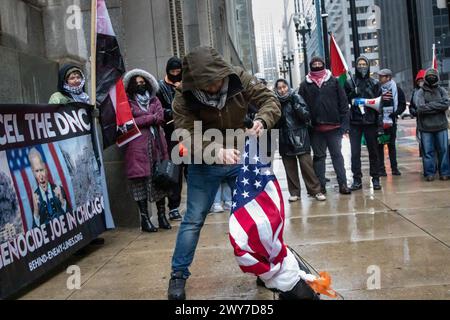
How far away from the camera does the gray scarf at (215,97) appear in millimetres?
4062

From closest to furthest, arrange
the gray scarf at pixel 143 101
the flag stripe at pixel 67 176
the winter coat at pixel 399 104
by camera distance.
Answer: the flag stripe at pixel 67 176 < the gray scarf at pixel 143 101 < the winter coat at pixel 399 104

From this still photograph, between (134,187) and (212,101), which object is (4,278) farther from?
(134,187)

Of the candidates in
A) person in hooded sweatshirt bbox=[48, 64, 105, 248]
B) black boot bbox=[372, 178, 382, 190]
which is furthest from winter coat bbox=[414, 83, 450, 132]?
person in hooded sweatshirt bbox=[48, 64, 105, 248]

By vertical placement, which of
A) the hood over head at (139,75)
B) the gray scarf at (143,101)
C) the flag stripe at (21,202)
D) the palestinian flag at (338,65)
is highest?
the palestinian flag at (338,65)

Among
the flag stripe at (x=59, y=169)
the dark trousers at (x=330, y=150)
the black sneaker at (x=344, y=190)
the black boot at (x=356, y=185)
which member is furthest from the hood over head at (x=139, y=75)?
the black boot at (x=356, y=185)

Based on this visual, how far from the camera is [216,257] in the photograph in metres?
5.32

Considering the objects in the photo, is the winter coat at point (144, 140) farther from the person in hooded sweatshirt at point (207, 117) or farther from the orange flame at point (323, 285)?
the orange flame at point (323, 285)

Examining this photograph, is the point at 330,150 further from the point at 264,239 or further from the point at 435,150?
the point at 264,239

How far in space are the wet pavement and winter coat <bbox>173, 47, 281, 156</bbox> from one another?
1.34 meters

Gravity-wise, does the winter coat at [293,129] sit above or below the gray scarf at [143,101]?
below

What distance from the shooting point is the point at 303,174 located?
8.27m

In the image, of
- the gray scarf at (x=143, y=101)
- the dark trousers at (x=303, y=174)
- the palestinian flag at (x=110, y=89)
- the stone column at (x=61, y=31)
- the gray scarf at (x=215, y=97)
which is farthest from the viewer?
the dark trousers at (x=303, y=174)

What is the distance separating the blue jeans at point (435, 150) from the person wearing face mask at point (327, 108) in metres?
1.76
